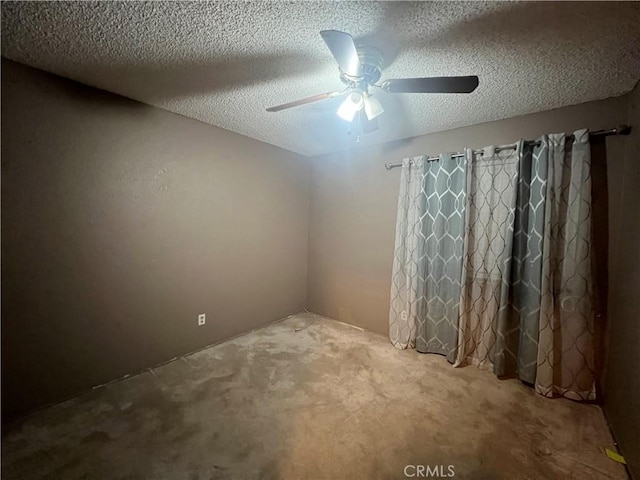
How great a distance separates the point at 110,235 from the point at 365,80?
215cm

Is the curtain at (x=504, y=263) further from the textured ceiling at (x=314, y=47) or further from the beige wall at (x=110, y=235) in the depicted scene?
the beige wall at (x=110, y=235)

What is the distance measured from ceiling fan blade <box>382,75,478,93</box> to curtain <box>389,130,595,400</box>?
1189 mm

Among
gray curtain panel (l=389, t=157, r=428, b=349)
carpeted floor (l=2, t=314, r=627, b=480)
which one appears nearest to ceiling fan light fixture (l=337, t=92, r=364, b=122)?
gray curtain panel (l=389, t=157, r=428, b=349)

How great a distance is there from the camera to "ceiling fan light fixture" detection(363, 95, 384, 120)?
64.4 inches

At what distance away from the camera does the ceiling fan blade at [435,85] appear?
1.26 metres

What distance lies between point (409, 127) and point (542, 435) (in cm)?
254

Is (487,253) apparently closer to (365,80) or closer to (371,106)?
(371,106)

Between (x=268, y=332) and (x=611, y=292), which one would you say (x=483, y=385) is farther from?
(x=268, y=332)

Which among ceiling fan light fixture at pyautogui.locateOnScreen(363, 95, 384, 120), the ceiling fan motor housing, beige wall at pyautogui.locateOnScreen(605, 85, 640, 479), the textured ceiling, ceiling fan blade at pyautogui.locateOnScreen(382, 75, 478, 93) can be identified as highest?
the textured ceiling

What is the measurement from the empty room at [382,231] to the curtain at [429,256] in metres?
0.02

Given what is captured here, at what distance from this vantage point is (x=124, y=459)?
139 centimetres

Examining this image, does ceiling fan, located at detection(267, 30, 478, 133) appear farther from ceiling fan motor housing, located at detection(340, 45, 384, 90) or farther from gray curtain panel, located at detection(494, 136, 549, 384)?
gray curtain panel, located at detection(494, 136, 549, 384)

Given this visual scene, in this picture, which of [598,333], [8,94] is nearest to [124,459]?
[8,94]

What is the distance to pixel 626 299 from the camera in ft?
5.16
